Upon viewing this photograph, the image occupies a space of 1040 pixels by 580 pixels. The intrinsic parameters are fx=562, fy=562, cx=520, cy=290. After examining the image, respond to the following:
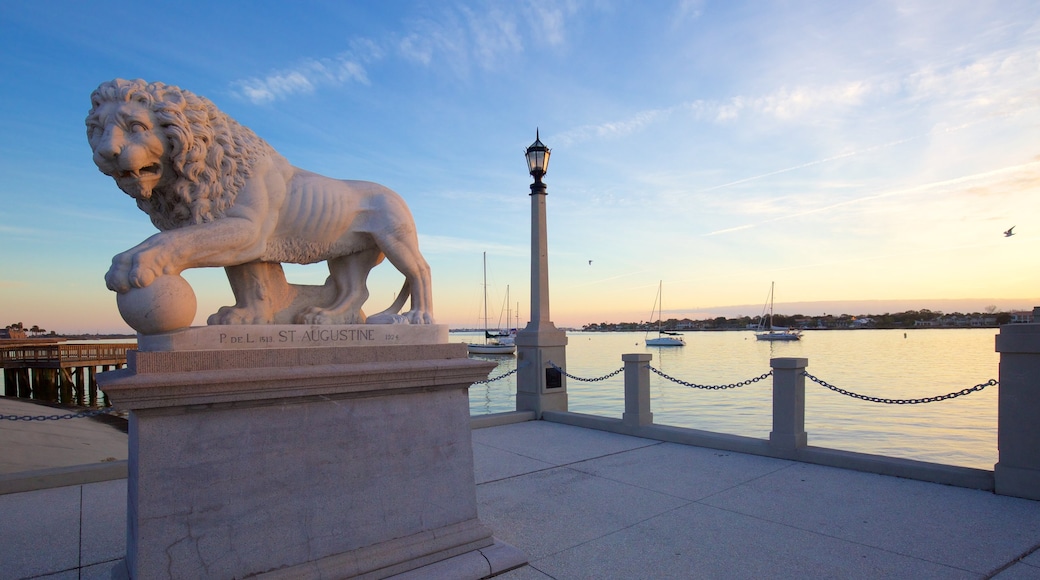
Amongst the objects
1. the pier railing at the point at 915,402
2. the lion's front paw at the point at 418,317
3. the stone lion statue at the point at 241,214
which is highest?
the stone lion statue at the point at 241,214

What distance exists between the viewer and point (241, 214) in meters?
3.54

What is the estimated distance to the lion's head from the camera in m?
3.17

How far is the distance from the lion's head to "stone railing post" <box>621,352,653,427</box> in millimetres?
5608

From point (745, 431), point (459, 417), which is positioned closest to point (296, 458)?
point (459, 417)

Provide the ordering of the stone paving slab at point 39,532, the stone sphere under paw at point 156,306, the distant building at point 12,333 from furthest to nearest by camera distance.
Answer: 1. the distant building at point 12,333
2. the stone paving slab at point 39,532
3. the stone sphere under paw at point 156,306

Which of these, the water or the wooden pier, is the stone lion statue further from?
the wooden pier

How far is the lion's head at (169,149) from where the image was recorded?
317 cm

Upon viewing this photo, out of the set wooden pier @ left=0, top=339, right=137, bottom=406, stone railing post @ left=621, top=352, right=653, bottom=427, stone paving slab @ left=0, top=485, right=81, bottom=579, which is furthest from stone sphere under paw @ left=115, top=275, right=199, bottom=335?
wooden pier @ left=0, top=339, right=137, bottom=406

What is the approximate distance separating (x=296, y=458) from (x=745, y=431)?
1438 centimetres

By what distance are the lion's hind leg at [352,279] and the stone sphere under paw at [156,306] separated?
1.08 meters

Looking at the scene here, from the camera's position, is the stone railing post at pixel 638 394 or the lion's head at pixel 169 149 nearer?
the lion's head at pixel 169 149

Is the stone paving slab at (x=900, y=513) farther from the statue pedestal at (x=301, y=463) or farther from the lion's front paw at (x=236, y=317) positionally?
the lion's front paw at (x=236, y=317)

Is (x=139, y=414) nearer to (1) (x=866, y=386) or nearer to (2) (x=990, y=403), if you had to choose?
(2) (x=990, y=403)

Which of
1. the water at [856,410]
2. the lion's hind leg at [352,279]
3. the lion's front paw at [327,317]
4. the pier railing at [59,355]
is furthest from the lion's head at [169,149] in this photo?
the pier railing at [59,355]
